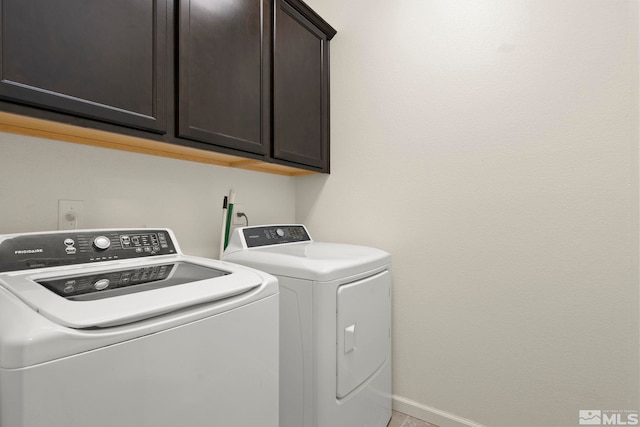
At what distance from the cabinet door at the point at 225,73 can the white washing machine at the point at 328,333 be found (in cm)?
57

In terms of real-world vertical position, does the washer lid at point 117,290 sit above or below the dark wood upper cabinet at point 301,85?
below

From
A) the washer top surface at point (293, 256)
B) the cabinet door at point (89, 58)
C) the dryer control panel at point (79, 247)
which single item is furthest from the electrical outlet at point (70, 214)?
the washer top surface at point (293, 256)

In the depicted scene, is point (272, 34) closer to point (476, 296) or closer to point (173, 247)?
point (173, 247)

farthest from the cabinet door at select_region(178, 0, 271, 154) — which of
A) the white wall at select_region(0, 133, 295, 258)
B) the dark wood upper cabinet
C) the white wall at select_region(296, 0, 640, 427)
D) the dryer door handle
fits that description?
the dryer door handle

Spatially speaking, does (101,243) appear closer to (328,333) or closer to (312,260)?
(312,260)

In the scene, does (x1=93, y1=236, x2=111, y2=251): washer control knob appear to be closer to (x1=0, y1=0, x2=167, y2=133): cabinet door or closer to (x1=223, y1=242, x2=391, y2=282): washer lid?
(x1=0, y1=0, x2=167, y2=133): cabinet door

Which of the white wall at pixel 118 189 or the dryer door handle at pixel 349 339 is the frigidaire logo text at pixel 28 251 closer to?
the white wall at pixel 118 189

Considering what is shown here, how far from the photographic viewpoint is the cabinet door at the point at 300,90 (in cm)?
162

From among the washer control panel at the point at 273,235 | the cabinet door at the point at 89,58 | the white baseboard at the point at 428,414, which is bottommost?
the white baseboard at the point at 428,414

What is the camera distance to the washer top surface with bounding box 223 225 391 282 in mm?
1215

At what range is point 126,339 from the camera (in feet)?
1.97

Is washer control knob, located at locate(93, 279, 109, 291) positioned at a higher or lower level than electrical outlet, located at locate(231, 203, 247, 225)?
lower

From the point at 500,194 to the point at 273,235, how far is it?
1.20 m

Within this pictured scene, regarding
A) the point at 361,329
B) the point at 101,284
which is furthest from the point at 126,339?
the point at 361,329
